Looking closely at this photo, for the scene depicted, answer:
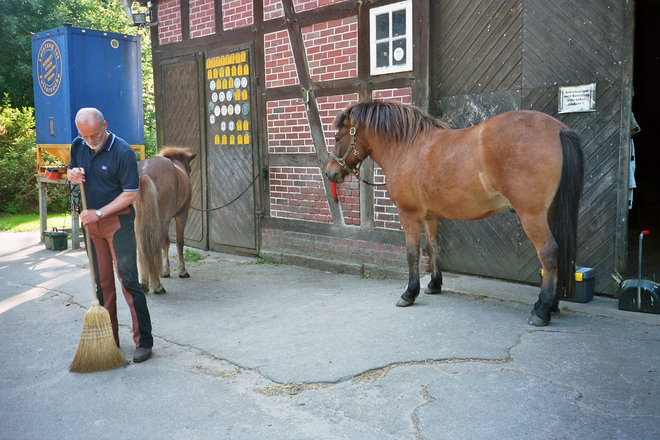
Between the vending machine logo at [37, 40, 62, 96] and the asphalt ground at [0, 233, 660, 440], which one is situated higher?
the vending machine logo at [37, 40, 62, 96]

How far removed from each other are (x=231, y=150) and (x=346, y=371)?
17.5 ft

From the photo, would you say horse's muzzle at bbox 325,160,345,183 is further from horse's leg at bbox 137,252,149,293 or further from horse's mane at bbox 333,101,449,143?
horse's leg at bbox 137,252,149,293

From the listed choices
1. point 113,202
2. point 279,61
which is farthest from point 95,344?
point 279,61

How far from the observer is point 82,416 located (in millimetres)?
3135

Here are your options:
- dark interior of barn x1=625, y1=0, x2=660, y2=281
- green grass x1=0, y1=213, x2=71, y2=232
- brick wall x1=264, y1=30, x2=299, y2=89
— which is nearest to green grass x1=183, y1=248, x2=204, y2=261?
brick wall x1=264, y1=30, x2=299, y2=89

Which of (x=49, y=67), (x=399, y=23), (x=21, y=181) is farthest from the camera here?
(x=21, y=181)

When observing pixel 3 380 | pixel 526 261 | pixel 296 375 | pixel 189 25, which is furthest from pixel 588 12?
pixel 189 25

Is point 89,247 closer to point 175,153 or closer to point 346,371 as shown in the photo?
point 346,371

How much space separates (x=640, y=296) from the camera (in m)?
4.57

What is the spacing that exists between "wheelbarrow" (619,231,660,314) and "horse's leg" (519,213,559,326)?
0.72m

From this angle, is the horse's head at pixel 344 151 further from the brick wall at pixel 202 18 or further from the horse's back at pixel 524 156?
the brick wall at pixel 202 18

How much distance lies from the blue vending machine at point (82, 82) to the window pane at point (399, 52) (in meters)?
5.15

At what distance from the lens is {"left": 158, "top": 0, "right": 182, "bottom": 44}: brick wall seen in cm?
886

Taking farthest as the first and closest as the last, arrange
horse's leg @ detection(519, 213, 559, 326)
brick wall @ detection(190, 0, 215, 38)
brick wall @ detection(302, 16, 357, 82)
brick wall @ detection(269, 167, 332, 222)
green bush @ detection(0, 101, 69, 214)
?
green bush @ detection(0, 101, 69, 214) < brick wall @ detection(190, 0, 215, 38) < brick wall @ detection(269, 167, 332, 222) < brick wall @ detection(302, 16, 357, 82) < horse's leg @ detection(519, 213, 559, 326)
